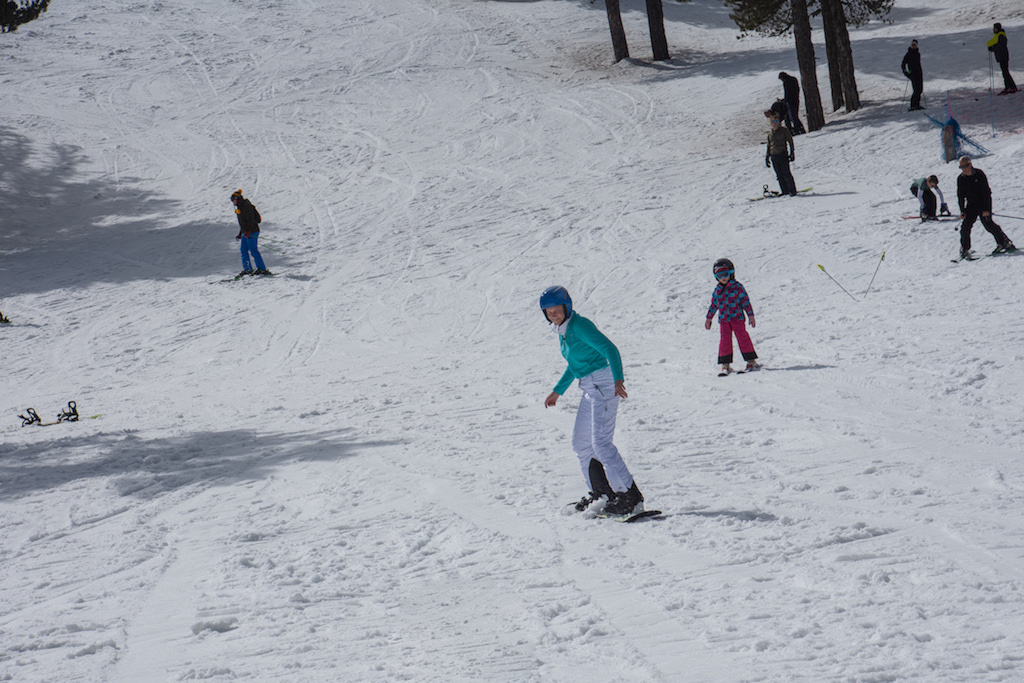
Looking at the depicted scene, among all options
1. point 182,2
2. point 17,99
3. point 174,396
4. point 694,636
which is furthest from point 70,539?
point 182,2

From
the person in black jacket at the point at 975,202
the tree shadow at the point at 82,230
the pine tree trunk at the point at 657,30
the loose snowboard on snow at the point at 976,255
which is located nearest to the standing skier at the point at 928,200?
the loose snowboard on snow at the point at 976,255

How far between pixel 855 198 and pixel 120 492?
14103mm

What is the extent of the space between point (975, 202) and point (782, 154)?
209 inches

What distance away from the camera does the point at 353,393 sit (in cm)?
1171

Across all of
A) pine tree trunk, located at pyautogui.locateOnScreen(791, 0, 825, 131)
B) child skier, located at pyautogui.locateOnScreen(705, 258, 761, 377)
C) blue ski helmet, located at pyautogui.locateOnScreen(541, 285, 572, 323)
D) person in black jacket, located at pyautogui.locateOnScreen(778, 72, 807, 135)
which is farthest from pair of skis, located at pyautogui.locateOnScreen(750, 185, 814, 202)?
blue ski helmet, located at pyautogui.locateOnScreen(541, 285, 572, 323)

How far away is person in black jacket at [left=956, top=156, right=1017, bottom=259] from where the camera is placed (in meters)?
12.1

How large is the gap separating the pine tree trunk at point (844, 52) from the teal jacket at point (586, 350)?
17.8 metres

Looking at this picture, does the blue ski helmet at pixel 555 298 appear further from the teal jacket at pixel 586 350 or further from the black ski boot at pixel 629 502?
the black ski boot at pixel 629 502

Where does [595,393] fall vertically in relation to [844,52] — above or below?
below

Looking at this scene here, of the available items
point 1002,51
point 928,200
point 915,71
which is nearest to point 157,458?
point 928,200

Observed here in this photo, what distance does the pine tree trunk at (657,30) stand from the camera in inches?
1193

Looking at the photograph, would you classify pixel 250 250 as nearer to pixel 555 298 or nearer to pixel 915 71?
pixel 555 298

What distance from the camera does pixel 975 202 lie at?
12164mm

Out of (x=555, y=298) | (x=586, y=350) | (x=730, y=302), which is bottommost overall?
(x=730, y=302)
